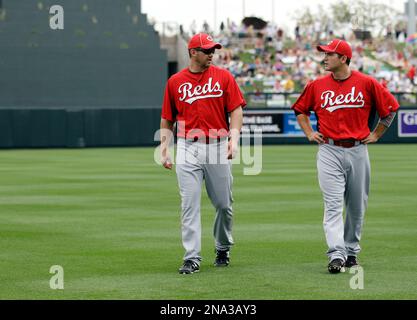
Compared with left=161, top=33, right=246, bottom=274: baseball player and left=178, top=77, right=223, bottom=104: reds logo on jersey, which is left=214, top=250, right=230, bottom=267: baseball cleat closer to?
left=161, top=33, right=246, bottom=274: baseball player

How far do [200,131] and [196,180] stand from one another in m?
0.44

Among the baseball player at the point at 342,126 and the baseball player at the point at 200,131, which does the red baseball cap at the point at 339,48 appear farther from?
the baseball player at the point at 200,131

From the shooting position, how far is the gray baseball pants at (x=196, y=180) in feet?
29.9

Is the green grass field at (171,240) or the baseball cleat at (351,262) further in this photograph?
the baseball cleat at (351,262)

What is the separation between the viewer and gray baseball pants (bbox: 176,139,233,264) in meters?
9.12

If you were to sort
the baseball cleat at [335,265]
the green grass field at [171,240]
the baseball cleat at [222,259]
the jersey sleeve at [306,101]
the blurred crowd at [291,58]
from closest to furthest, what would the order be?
1. the green grass field at [171,240]
2. the baseball cleat at [335,265]
3. the jersey sleeve at [306,101]
4. the baseball cleat at [222,259]
5. the blurred crowd at [291,58]

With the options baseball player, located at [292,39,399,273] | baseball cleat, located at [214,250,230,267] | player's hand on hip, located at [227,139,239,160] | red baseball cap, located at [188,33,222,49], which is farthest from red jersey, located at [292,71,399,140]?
baseball cleat, located at [214,250,230,267]

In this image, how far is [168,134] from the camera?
9406 millimetres

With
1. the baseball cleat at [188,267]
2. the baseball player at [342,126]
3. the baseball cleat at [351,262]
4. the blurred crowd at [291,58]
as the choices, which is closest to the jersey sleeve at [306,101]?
the baseball player at [342,126]

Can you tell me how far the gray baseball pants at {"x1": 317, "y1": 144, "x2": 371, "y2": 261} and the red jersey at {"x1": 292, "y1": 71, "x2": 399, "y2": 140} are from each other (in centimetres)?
16

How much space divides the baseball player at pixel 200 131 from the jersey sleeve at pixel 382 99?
1.20m

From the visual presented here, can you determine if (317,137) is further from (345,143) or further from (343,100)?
(343,100)

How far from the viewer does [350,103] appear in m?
9.23

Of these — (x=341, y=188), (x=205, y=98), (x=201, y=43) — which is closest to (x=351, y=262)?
(x=341, y=188)
